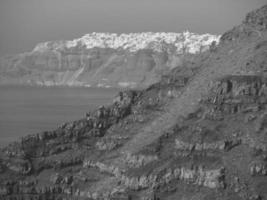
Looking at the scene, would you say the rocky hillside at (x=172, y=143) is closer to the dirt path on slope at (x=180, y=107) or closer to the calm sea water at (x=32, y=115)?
the dirt path on slope at (x=180, y=107)

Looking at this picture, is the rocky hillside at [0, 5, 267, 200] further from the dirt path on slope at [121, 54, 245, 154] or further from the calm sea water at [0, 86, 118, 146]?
the calm sea water at [0, 86, 118, 146]

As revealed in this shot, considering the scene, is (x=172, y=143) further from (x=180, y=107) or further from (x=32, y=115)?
(x=32, y=115)

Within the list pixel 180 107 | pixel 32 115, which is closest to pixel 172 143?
pixel 180 107

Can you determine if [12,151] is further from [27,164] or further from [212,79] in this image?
[212,79]

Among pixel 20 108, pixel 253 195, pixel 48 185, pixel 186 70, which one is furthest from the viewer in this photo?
pixel 20 108

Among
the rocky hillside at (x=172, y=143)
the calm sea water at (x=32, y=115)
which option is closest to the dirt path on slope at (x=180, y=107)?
the rocky hillside at (x=172, y=143)

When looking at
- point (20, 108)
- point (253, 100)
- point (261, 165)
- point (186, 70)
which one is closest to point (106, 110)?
point (186, 70)

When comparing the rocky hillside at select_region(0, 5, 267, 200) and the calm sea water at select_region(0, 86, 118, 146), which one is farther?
the calm sea water at select_region(0, 86, 118, 146)

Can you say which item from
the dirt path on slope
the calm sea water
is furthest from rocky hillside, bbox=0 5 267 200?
the calm sea water
